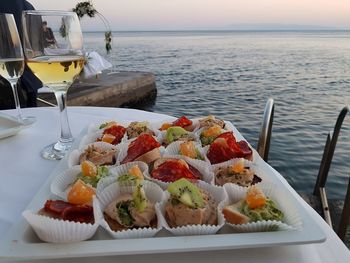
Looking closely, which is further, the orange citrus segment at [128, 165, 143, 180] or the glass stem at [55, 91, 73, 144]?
the glass stem at [55, 91, 73, 144]

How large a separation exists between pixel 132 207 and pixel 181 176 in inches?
9.0

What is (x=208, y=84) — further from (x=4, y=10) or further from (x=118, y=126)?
(x=118, y=126)

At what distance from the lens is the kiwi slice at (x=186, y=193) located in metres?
0.91

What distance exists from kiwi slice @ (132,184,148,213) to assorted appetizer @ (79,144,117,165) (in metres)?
0.33

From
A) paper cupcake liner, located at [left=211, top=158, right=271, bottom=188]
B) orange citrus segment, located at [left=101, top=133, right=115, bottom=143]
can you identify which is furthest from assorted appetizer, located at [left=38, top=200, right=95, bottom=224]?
orange citrus segment, located at [left=101, top=133, right=115, bottom=143]

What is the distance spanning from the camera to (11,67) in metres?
1.54

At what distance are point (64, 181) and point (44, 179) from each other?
17 centimetres

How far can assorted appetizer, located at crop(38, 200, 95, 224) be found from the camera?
891 millimetres

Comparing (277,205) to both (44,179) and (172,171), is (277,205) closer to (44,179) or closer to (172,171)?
(172,171)

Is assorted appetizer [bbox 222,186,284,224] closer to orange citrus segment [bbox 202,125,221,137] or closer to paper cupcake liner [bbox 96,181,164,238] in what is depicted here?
paper cupcake liner [bbox 96,181,164,238]

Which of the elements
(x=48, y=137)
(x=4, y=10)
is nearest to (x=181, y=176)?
(x=48, y=137)

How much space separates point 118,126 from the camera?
1.64 m

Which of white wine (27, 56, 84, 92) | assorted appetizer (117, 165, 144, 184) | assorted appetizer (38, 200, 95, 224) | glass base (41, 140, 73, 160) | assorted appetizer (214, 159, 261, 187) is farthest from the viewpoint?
glass base (41, 140, 73, 160)

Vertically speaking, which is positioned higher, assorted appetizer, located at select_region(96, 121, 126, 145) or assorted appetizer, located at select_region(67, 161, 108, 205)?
assorted appetizer, located at select_region(67, 161, 108, 205)
